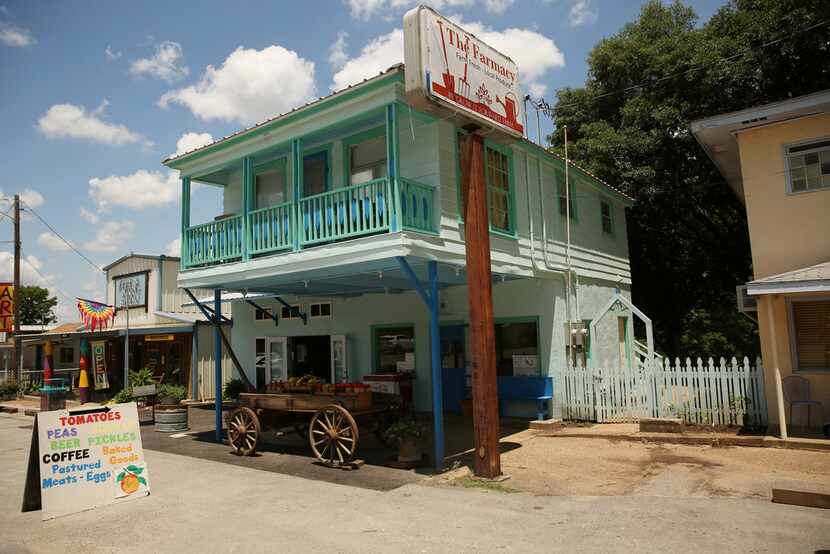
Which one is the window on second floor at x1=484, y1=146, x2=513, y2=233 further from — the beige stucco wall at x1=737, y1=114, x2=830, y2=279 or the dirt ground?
the beige stucco wall at x1=737, y1=114, x2=830, y2=279

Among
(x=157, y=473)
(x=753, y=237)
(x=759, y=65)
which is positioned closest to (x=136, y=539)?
(x=157, y=473)

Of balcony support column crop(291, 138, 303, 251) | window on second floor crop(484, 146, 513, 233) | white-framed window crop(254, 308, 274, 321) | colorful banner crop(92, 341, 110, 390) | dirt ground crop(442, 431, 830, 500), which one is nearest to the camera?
dirt ground crop(442, 431, 830, 500)

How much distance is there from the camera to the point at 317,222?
1001cm

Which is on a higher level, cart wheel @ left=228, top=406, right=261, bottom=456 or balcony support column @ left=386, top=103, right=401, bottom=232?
balcony support column @ left=386, top=103, right=401, bottom=232

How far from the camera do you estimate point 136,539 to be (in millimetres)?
6105

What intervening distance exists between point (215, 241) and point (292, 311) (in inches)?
223

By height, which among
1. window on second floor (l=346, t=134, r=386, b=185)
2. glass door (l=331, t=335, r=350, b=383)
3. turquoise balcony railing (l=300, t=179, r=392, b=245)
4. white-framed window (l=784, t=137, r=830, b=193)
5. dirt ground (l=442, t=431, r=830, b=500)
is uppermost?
window on second floor (l=346, t=134, r=386, b=185)

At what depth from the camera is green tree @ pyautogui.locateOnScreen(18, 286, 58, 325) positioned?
5722 cm

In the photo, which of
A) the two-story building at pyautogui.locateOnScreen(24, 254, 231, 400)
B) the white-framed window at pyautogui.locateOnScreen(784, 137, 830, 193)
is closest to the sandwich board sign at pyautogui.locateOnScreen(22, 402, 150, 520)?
the two-story building at pyautogui.locateOnScreen(24, 254, 231, 400)

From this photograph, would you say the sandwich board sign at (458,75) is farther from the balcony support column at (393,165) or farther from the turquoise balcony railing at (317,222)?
the turquoise balcony railing at (317,222)

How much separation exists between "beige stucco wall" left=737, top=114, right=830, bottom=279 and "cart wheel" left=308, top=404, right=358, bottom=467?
814cm

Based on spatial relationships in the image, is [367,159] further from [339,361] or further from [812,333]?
[812,333]

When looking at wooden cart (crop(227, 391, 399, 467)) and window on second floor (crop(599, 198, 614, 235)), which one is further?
window on second floor (crop(599, 198, 614, 235))

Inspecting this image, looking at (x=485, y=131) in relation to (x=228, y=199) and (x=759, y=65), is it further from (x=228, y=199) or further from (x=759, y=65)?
(x=759, y=65)
